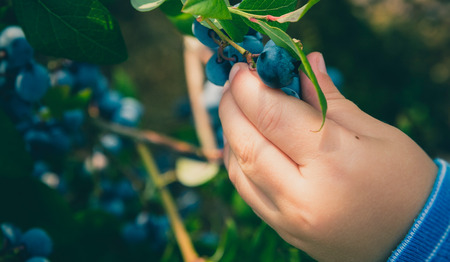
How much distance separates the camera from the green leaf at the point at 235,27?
0.52 metres

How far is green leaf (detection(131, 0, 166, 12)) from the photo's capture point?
51cm

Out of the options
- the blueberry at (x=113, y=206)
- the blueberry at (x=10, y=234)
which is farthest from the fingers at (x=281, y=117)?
the blueberry at (x=113, y=206)

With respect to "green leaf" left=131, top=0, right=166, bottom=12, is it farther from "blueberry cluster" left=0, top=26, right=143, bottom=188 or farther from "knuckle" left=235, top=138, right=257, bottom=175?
"blueberry cluster" left=0, top=26, right=143, bottom=188

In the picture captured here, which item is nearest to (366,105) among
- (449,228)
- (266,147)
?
(449,228)

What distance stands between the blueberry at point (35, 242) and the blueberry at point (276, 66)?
1.91 feet

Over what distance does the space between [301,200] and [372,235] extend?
12 centimetres

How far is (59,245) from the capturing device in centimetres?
88

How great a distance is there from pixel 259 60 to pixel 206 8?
11 centimetres

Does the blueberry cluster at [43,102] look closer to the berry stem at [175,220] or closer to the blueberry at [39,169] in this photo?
the blueberry at [39,169]

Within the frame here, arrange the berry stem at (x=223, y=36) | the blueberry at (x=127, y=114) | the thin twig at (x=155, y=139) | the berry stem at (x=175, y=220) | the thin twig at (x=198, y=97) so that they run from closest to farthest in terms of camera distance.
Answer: the berry stem at (x=223, y=36) → the berry stem at (x=175, y=220) → the thin twig at (x=155, y=139) → the blueberry at (x=127, y=114) → the thin twig at (x=198, y=97)

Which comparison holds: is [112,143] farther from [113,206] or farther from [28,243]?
[28,243]

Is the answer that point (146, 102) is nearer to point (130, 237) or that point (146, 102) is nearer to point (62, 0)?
point (130, 237)

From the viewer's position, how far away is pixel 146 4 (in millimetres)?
523

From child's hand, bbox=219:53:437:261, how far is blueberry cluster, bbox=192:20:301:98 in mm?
31
